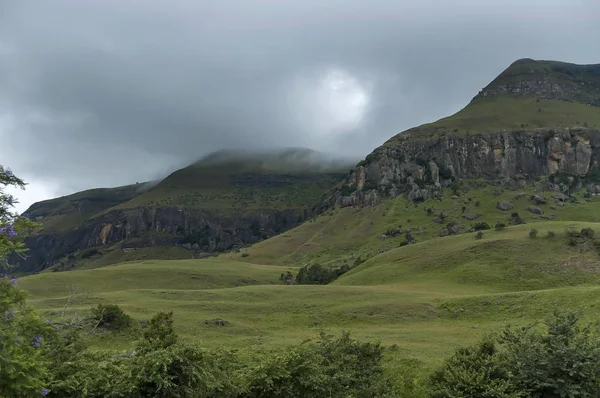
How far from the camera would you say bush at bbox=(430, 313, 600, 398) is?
17109mm

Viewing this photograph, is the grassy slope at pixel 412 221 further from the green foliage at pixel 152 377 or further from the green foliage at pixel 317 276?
the green foliage at pixel 152 377

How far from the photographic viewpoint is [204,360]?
1747 centimetres

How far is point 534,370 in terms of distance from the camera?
17891mm

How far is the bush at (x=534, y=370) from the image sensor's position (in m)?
17.1

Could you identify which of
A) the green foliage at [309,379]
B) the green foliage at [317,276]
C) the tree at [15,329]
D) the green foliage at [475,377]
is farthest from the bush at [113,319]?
the green foliage at [317,276]

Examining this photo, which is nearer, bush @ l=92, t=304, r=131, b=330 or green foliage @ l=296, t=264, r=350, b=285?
bush @ l=92, t=304, r=131, b=330

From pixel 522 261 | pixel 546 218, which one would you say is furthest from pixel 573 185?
pixel 522 261

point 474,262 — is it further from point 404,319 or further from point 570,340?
point 570,340

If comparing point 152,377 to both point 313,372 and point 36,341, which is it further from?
point 313,372

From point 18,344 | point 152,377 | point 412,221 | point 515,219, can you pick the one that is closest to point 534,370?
point 152,377

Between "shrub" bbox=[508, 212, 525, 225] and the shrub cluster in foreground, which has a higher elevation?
"shrub" bbox=[508, 212, 525, 225]

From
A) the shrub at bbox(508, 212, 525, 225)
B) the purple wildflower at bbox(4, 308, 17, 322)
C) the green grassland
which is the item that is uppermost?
the purple wildflower at bbox(4, 308, 17, 322)

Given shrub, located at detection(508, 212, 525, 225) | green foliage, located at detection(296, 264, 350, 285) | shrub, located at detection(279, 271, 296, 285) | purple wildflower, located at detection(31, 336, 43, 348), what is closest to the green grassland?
green foliage, located at detection(296, 264, 350, 285)

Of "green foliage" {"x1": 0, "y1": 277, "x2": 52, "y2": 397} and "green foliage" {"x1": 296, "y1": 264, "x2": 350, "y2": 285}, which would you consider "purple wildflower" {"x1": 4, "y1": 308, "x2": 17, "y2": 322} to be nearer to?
"green foliage" {"x1": 0, "y1": 277, "x2": 52, "y2": 397}
